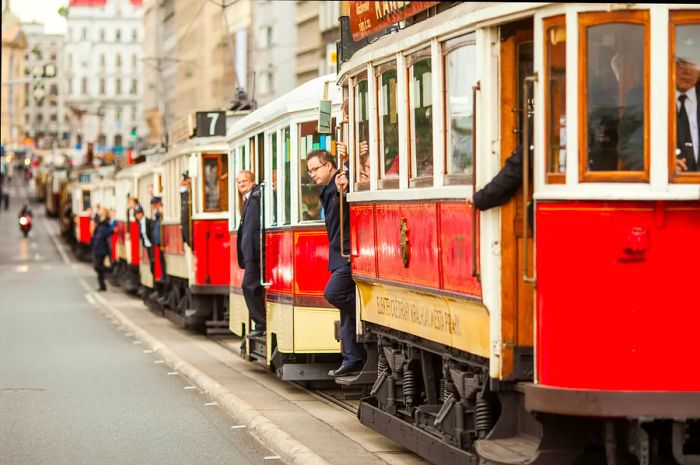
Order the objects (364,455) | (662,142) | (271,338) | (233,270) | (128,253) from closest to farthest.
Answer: (662,142) → (364,455) → (271,338) → (233,270) → (128,253)

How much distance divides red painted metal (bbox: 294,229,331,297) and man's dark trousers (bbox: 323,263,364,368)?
1820 mm

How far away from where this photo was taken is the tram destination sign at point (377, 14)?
10195mm

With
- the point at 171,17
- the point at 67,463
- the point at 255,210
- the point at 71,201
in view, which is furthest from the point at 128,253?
the point at 171,17

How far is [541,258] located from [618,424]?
889mm

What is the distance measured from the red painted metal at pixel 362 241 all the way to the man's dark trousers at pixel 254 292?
Answer: 15.7 ft

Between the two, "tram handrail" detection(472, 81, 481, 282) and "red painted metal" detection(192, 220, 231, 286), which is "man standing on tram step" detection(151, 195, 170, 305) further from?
"tram handrail" detection(472, 81, 481, 282)

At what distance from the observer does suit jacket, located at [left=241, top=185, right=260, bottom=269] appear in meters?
17.1

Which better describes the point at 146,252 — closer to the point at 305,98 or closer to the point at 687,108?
the point at 305,98

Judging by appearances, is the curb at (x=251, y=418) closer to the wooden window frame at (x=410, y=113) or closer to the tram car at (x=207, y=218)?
the wooden window frame at (x=410, y=113)

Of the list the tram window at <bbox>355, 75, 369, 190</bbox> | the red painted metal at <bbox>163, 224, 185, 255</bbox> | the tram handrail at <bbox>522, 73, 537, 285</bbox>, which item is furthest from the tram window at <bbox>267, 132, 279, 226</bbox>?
the red painted metal at <bbox>163, 224, 185, 255</bbox>

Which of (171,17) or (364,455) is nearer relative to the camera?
(364,455)

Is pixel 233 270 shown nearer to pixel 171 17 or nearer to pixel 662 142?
pixel 662 142

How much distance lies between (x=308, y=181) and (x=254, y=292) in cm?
195

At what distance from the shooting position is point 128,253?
4112 centimetres
